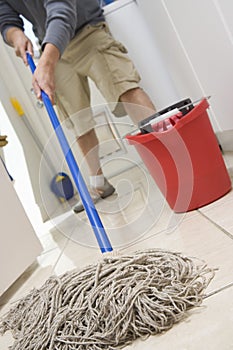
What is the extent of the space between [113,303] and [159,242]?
335 mm

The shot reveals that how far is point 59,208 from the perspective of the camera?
72.5 inches

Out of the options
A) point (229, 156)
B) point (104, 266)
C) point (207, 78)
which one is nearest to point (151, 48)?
point (207, 78)

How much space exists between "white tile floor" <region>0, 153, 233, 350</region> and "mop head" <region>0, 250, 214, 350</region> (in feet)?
0.07

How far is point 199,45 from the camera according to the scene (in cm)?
119

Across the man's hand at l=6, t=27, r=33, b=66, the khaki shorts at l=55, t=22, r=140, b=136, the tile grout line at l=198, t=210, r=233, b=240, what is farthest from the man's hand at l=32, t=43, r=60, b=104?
the tile grout line at l=198, t=210, r=233, b=240

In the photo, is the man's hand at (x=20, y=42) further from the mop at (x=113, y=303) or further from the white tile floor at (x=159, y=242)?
the mop at (x=113, y=303)

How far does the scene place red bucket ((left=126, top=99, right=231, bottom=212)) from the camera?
926mm

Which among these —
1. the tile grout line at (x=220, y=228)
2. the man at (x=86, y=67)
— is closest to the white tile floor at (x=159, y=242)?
the tile grout line at (x=220, y=228)

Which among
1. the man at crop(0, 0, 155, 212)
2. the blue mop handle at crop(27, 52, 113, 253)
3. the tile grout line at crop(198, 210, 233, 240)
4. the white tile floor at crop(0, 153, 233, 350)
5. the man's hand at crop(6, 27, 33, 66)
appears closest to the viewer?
the white tile floor at crop(0, 153, 233, 350)

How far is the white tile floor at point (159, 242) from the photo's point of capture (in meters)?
0.50

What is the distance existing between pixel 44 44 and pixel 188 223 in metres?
0.59

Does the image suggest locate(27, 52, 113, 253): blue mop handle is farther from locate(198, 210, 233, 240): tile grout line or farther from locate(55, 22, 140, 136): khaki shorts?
locate(55, 22, 140, 136): khaki shorts

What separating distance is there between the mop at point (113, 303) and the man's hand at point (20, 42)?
2.56ft

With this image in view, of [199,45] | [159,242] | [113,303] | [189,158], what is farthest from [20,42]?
[113,303]
